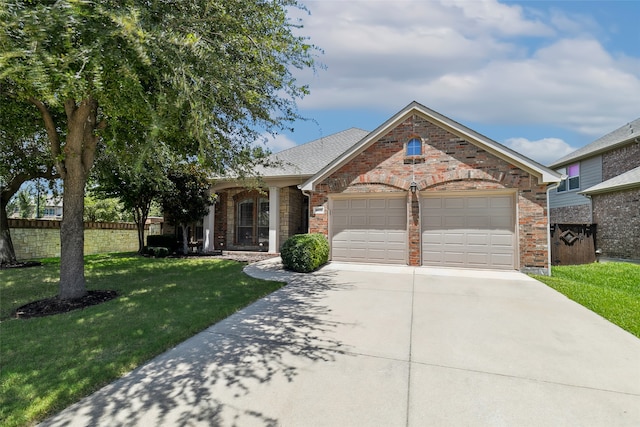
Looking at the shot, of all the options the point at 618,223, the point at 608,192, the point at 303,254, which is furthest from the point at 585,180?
the point at 303,254

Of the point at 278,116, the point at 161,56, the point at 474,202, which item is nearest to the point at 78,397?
the point at 161,56

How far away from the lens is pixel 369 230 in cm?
1095

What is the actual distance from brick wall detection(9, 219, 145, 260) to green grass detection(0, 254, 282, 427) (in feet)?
13.8

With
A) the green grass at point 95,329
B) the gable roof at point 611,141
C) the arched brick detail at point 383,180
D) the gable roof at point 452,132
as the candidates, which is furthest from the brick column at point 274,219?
the gable roof at point 611,141

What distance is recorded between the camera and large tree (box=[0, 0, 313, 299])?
3.33 m

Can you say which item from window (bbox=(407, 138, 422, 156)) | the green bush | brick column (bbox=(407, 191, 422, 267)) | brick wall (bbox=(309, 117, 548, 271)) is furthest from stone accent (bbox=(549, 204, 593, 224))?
the green bush

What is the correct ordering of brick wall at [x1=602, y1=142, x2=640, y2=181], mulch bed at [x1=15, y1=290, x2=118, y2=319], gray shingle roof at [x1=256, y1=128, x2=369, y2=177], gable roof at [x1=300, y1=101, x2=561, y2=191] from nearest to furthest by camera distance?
1. mulch bed at [x1=15, y1=290, x2=118, y2=319]
2. gable roof at [x1=300, y1=101, x2=561, y2=191]
3. gray shingle roof at [x1=256, y1=128, x2=369, y2=177]
4. brick wall at [x1=602, y1=142, x2=640, y2=181]

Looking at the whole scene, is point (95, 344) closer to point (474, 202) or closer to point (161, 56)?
point (161, 56)

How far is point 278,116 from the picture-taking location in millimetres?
7176

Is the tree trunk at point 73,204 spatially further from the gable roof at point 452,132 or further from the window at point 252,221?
the window at point 252,221

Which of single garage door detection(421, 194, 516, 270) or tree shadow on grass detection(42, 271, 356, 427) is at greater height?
single garage door detection(421, 194, 516, 270)

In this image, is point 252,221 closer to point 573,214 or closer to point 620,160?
point 573,214

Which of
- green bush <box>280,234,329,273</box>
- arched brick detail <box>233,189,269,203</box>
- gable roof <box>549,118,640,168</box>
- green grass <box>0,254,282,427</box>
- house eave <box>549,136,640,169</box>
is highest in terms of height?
gable roof <box>549,118,640,168</box>

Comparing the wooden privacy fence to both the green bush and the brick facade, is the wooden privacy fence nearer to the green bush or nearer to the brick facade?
the green bush
